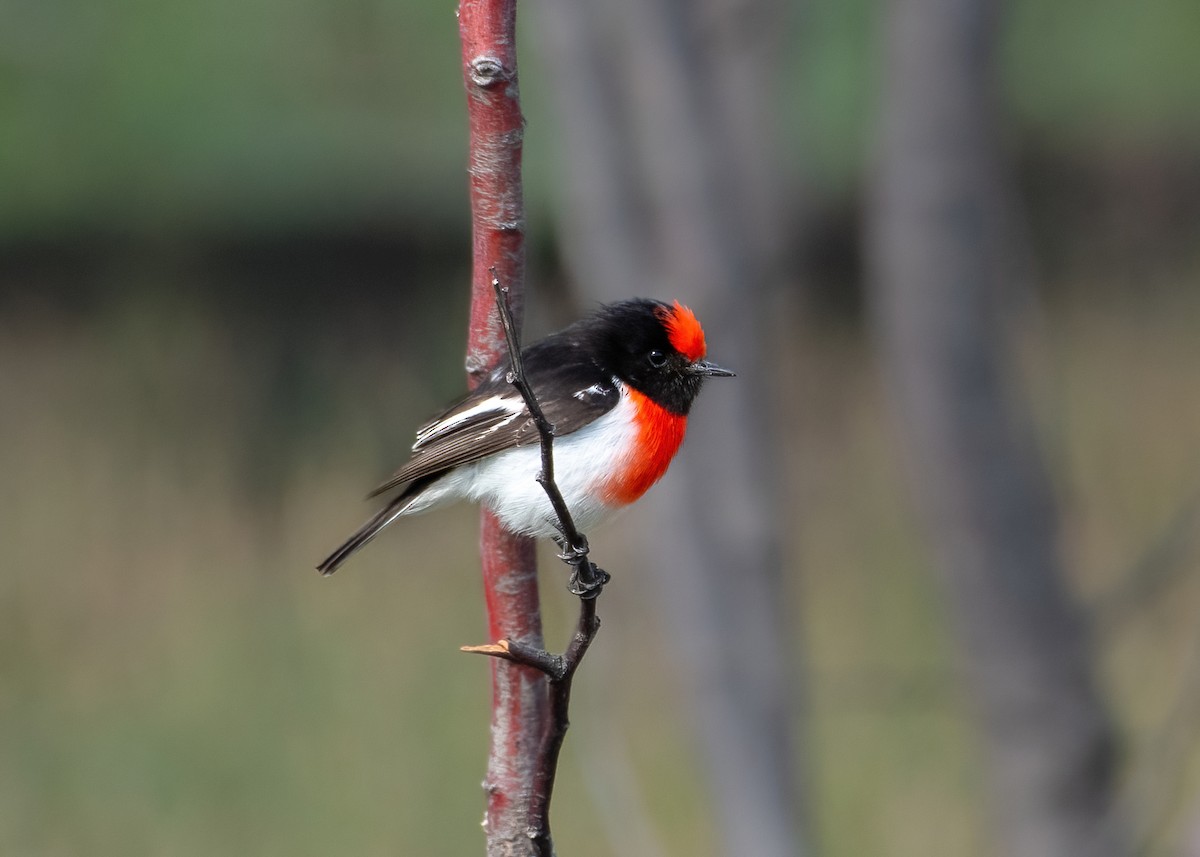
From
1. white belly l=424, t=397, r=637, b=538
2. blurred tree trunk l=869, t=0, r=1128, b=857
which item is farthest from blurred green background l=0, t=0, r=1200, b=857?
white belly l=424, t=397, r=637, b=538

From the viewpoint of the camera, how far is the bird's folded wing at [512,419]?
8.71ft

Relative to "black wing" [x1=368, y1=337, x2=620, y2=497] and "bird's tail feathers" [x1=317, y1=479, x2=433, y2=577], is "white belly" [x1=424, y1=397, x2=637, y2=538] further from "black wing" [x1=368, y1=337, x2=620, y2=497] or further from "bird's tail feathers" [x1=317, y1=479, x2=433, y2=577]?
"bird's tail feathers" [x1=317, y1=479, x2=433, y2=577]

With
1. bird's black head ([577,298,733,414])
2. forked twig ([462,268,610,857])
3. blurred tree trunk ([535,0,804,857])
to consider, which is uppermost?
blurred tree trunk ([535,0,804,857])

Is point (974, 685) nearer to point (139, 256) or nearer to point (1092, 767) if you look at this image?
point (1092, 767)

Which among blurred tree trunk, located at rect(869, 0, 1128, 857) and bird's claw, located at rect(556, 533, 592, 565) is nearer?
bird's claw, located at rect(556, 533, 592, 565)

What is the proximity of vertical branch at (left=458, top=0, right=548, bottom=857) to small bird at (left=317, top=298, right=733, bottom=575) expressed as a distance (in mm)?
266

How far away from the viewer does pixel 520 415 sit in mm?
2648

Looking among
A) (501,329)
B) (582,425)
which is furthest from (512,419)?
(501,329)

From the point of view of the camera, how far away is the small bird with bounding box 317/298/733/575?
2643mm

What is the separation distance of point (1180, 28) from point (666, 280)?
9186mm

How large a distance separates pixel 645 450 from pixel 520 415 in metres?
0.24

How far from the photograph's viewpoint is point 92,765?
6820 millimetres

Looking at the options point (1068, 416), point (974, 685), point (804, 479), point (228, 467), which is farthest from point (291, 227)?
point (974, 685)

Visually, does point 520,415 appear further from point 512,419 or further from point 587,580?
point 587,580
